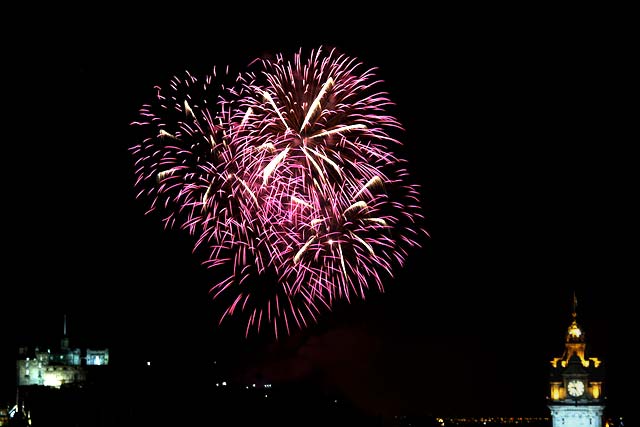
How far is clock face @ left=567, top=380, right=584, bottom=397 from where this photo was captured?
105812 millimetres

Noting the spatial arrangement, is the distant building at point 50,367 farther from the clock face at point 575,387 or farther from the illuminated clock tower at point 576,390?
the clock face at point 575,387

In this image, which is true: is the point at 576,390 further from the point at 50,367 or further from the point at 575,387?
the point at 50,367

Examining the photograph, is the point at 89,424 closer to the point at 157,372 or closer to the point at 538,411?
the point at 157,372

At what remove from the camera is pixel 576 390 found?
106062mm

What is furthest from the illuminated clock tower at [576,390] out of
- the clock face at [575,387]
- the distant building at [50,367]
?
the distant building at [50,367]

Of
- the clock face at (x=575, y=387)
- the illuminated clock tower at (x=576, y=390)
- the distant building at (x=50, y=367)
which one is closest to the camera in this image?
the distant building at (x=50, y=367)

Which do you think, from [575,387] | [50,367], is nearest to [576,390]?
[575,387]

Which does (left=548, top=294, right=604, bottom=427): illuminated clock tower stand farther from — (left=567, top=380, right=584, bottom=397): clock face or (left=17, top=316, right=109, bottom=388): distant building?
(left=17, top=316, right=109, bottom=388): distant building

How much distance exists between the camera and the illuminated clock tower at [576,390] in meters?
104

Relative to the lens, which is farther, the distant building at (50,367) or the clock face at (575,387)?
the clock face at (575,387)

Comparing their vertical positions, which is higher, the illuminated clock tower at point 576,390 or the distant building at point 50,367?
the distant building at point 50,367

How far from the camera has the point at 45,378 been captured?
93562mm

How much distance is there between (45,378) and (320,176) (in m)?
57.9

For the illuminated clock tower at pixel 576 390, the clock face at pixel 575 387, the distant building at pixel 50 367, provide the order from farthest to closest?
1. the clock face at pixel 575 387
2. the illuminated clock tower at pixel 576 390
3. the distant building at pixel 50 367
